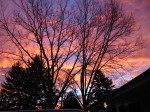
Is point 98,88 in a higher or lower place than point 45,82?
higher

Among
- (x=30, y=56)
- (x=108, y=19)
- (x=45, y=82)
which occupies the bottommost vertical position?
(x=45, y=82)

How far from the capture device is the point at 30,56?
1267 inches

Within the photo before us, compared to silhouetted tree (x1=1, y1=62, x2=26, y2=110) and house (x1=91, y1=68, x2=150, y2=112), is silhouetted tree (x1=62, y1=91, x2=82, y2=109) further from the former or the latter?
house (x1=91, y1=68, x2=150, y2=112)

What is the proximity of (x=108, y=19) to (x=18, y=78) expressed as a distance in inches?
1115

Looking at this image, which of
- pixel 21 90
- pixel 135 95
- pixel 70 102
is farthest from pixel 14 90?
pixel 135 95

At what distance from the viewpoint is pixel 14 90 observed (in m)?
57.8

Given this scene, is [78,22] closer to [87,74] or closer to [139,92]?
[87,74]

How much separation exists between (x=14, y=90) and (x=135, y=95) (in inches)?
1832

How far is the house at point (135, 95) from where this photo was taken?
33.6 ft

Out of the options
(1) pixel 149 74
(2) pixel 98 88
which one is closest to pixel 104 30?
(1) pixel 149 74

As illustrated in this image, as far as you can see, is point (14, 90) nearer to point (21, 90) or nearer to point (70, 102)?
point (21, 90)

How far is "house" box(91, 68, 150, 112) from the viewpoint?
10.2 m

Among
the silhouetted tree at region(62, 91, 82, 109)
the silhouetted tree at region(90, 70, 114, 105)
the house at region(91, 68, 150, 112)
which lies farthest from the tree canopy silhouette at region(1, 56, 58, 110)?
the house at region(91, 68, 150, 112)

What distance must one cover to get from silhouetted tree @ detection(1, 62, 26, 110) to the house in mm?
37989
